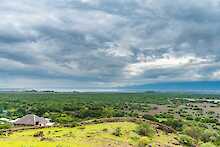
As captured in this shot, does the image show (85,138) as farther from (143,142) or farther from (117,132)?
(143,142)

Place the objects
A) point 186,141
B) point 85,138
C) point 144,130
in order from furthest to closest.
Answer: point 186,141
point 144,130
point 85,138

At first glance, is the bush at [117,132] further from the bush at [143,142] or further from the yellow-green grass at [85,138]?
the bush at [143,142]

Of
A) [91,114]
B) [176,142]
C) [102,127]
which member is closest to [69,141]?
[102,127]

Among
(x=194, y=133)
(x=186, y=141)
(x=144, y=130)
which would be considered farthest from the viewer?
(x=194, y=133)

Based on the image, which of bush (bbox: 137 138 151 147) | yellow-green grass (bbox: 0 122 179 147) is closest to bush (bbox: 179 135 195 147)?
yellow-green grass (bbox: 0 122 179 147)

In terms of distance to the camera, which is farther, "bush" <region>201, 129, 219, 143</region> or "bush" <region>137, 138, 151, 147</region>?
"bush" <region>201, 129, 219, 143</region>

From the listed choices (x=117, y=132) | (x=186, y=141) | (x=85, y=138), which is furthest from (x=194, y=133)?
(x=85, y=138)

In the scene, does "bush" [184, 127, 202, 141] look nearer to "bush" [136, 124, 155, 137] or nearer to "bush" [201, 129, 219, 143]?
"bush" [201, 129, 219, 143]

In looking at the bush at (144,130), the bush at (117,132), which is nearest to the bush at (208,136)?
the bush at (144,130)

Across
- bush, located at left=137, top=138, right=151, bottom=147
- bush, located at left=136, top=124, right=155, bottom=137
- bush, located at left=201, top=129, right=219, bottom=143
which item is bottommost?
bush, located at left=201, top=129, right=219, bottom=143
